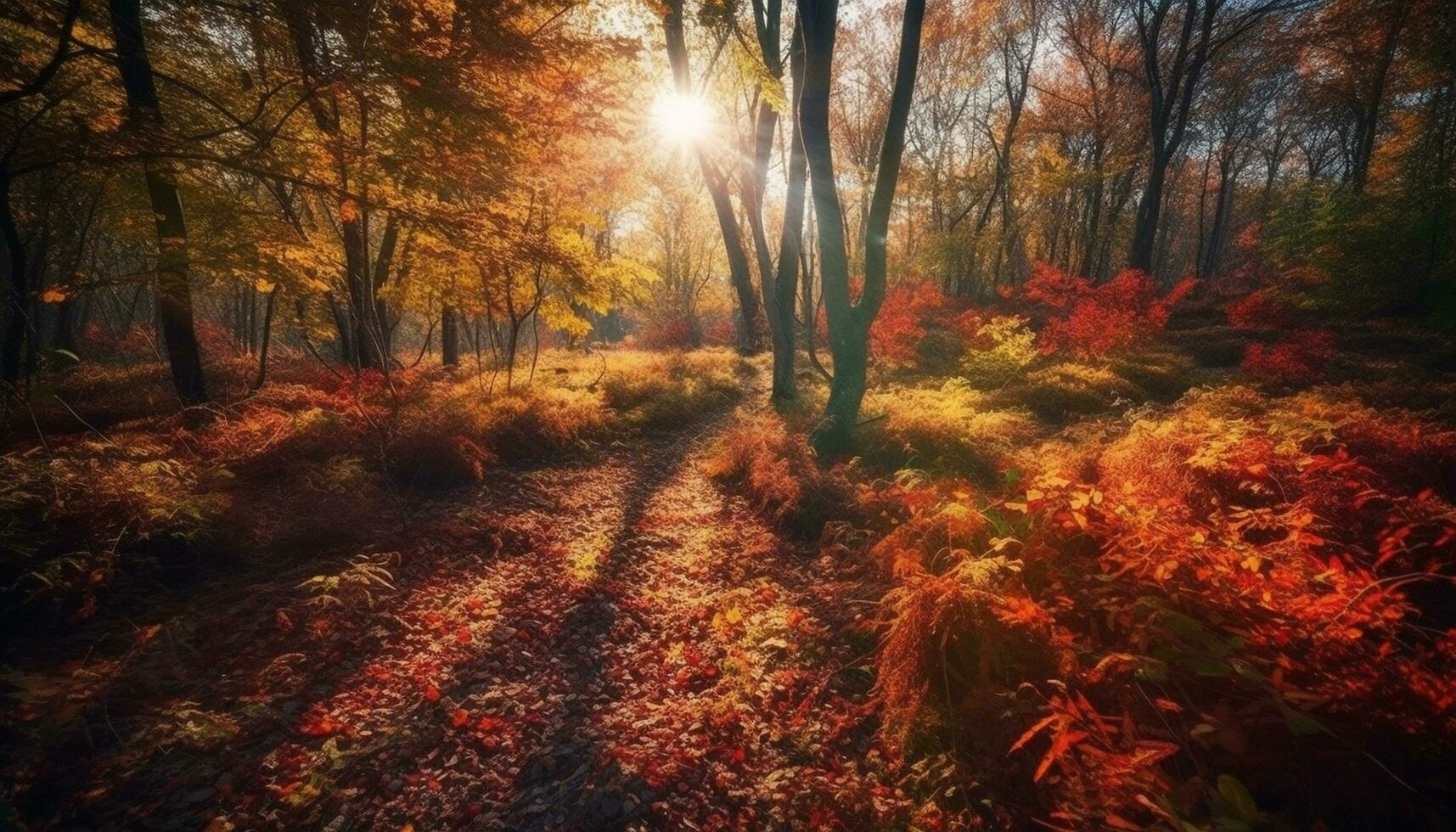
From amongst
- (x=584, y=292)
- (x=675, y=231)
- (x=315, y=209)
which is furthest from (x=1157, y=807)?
(x=675, y=231)

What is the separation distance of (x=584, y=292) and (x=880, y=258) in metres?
5.04

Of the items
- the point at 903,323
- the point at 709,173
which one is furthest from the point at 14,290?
the point at 903,323

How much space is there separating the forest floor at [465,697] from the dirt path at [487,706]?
0.6 inches

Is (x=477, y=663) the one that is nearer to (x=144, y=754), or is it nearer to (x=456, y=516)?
(x=144, y=754)

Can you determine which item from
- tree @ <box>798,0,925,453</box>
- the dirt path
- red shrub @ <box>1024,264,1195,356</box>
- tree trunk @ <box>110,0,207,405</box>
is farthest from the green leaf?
red shrub @ <box>1024,264,1195,356</box>

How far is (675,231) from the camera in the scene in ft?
110

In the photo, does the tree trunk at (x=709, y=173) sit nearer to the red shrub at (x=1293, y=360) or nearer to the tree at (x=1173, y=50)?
the red shrub at (x=1293, y=360)

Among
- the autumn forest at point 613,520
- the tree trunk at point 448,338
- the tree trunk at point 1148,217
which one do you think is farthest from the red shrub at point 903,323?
the tree trunk at point 448,338

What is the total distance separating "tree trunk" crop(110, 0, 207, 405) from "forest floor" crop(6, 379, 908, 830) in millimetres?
4980

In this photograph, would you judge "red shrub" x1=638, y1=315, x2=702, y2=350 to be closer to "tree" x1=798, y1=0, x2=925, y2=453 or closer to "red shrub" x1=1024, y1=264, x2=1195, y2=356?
"red shrub" x1=1024, y1=264, x2=1195, y2=356

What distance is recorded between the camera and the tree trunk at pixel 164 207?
6.00m

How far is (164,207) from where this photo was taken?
818 cm

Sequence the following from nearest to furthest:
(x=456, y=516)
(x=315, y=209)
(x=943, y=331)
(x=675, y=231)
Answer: (x=456, y=516), (x=315, y=209), (x=943, y=331), (x=675, y=231)

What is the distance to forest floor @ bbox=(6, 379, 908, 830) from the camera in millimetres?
3010
